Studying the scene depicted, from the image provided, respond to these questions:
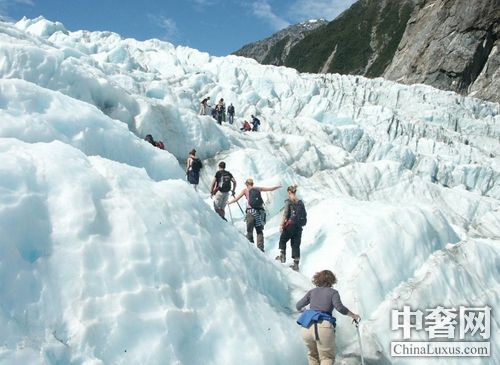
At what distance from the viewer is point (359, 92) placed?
47.3m

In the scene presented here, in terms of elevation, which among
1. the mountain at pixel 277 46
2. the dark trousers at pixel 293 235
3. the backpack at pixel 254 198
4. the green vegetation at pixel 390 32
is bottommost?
the dark trousers at pixel 293 235

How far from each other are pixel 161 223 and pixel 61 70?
11239mm

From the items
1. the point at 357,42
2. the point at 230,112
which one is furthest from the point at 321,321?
the point at 357,42

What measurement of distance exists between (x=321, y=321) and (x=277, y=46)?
139m

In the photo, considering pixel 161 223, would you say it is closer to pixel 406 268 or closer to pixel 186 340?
pixel 186 340

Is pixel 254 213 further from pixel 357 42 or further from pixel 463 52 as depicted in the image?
pixel 357 42

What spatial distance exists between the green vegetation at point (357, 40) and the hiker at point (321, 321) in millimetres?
89472

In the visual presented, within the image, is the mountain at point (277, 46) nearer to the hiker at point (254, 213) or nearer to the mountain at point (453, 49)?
the mountain at point (453, 49)

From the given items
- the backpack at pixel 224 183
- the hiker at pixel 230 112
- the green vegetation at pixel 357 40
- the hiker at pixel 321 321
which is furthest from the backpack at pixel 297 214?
the green vegetation at pixel 357 40

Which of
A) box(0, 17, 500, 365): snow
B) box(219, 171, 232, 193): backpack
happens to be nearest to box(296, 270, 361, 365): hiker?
box(0, 17, 500, 365): snow

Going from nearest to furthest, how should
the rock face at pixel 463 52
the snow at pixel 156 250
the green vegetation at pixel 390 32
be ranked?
the snow at pixel 156 250 < the rock face at pixel 463 52 < the green vegetation at pixel 390 32

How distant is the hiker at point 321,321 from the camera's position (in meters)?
4.77

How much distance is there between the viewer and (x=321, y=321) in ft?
15.8

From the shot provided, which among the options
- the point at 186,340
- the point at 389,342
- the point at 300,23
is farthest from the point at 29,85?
the point at 300,23
